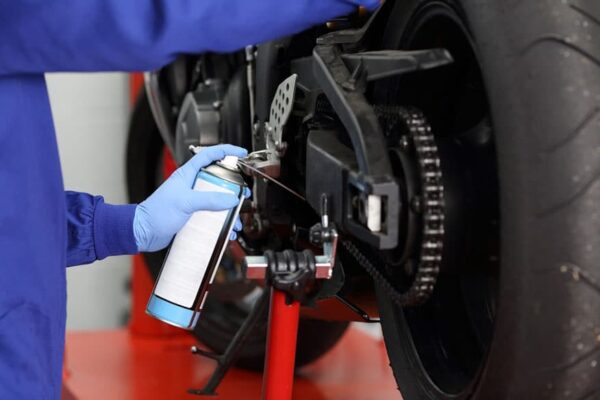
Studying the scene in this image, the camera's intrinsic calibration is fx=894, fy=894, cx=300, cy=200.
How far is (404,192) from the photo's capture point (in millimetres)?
1013

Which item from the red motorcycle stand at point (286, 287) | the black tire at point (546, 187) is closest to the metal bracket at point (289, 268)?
the red motorcycle stand at point (286, 287)

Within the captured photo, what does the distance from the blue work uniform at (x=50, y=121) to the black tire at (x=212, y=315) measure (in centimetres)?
78

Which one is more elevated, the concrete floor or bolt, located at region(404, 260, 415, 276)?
bolt, located at region(404, 260, 415, 276)

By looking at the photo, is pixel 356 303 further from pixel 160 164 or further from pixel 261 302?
pixel 160 164

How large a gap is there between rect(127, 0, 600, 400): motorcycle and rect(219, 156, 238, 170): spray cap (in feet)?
0.14

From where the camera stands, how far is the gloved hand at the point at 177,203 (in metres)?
1.22

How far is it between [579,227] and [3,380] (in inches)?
27.8

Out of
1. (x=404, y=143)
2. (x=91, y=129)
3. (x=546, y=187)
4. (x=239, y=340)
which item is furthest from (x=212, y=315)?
(x=546, y=187)

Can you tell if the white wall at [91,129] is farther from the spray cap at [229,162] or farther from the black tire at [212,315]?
the spray cap at [229,162]

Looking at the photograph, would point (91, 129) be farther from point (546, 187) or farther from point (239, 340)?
point (546, 187)

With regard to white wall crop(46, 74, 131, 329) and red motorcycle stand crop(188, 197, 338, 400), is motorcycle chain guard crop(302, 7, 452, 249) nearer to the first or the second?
red motorcycle stand crop(188, 197, 338, 400)

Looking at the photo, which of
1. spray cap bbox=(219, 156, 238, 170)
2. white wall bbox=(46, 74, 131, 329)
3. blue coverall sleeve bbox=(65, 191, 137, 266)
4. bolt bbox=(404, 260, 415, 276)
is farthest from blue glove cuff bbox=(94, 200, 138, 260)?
white wall bbox=(46, 74, 131, 329)

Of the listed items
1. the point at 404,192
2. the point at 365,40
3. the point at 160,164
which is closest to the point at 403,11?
the point at 365,40

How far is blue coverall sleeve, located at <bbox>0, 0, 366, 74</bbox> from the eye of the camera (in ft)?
3.07
